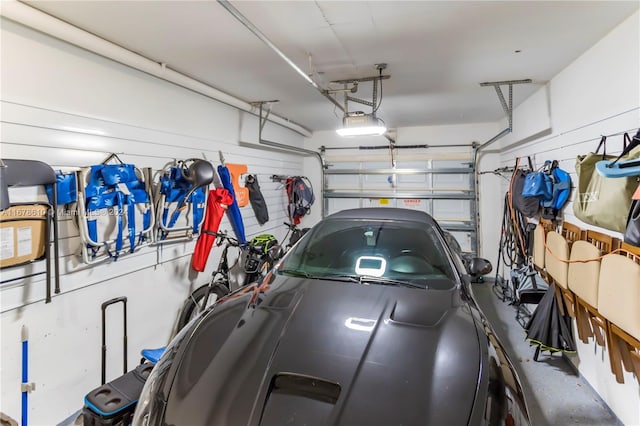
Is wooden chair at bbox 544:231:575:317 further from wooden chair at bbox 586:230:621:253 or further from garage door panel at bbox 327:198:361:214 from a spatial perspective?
garage door panel at bbox 327:198:361:214

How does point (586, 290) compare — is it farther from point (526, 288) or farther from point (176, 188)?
point (176, 188)

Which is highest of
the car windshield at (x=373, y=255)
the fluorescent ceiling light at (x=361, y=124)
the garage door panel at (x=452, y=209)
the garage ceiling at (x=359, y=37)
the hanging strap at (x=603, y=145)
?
the garage ceiling at (x=359, y=37)

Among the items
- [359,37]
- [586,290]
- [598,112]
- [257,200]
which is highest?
[359,37]

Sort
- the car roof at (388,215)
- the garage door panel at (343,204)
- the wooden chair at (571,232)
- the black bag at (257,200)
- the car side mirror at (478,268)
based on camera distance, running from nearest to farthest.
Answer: the car side mirror at (478,268) → the car roof at (388,215) → the wooden chair at (571,232) → the black bag at (257,200) → the garage door panel at (343,204)

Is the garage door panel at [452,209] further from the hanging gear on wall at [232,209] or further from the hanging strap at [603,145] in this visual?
the hanging gear on wall at [232,209]

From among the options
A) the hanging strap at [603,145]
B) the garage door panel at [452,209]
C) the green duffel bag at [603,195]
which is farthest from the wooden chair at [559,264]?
the garage door panel at [452,209]

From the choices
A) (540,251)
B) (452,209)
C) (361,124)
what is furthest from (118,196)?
(452,209)

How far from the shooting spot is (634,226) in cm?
176

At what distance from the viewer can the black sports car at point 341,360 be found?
1150 millimetres

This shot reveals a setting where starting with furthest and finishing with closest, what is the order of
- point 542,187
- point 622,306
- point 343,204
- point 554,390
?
point 343,204 < point 542,187 < point 554,390 < point 622,306

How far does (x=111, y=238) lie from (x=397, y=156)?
210 inches

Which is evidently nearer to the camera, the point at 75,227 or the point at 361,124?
the point at 75,227

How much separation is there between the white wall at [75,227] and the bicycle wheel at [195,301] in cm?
16

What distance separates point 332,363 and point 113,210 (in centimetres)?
235
